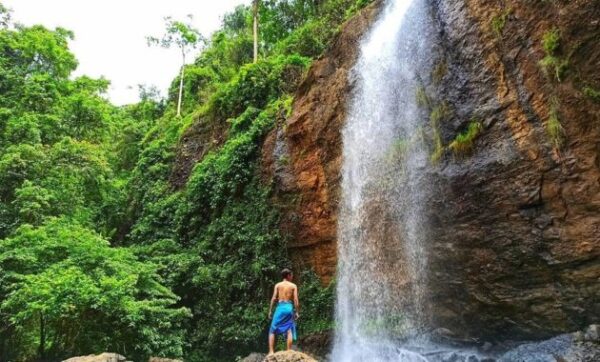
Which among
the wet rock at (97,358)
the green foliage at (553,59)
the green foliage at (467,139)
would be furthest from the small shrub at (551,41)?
the wet rock at (97,358)

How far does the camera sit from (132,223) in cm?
1817

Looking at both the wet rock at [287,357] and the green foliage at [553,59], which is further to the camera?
the green foliage at [553,59]

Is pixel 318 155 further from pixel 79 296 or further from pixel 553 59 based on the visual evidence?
pixel 79 296

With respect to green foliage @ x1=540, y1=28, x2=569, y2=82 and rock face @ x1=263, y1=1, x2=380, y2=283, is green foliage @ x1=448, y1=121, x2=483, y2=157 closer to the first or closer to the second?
green foliage @ x1=540, y1=28, x2=569, y2=82

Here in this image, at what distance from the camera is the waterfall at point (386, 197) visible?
9328 millimetres

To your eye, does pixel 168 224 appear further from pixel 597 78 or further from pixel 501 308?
pixel 597 78

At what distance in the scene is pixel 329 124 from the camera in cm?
1180

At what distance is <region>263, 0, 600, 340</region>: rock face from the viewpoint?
6914mm

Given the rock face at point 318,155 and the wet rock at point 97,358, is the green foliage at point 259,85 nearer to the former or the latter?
the rock face at point 318,155

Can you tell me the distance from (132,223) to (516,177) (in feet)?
47.9

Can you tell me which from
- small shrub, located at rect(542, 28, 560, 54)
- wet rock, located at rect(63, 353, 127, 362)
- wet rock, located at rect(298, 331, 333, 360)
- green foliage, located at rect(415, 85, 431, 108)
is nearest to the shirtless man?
wet rock, located at rect(63, 353, 127, 362)

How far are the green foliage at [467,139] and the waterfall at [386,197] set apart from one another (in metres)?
0.76

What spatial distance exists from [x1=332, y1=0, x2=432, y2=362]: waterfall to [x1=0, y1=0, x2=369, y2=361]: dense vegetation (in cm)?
116

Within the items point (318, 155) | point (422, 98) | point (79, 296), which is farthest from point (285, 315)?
point (318, 155)
